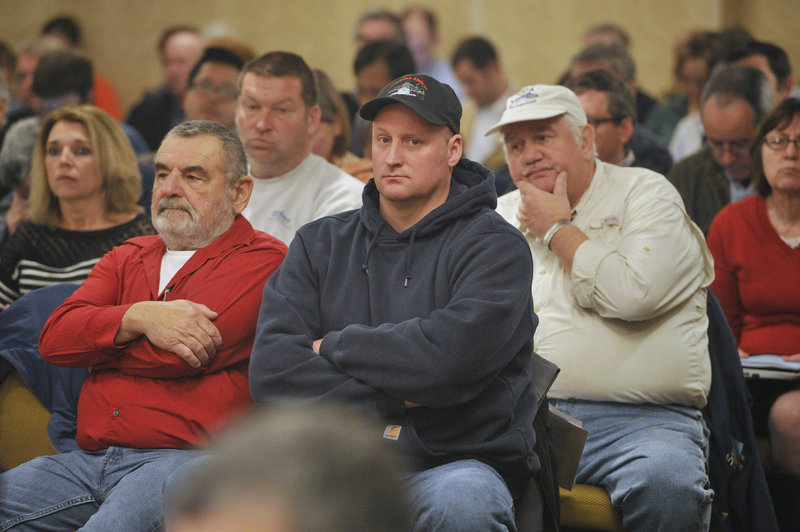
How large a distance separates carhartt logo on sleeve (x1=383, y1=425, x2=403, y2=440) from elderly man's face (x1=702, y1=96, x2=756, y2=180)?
2.25m

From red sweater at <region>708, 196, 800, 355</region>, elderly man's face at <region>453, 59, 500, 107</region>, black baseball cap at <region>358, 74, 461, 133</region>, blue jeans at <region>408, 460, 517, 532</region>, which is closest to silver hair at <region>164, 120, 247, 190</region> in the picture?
black baseball cap at <region>358, 74, 461, 133</region>

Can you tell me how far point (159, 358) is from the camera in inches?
101

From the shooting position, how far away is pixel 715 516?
2768 millimetres

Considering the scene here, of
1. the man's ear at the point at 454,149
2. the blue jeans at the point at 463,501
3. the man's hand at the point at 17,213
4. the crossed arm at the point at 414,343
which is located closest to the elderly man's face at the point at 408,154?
the man's ear at the point at 454,149

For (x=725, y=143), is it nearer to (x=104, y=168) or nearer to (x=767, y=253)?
(x=767, y=253)

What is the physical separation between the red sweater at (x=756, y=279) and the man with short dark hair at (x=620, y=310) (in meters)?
0.45

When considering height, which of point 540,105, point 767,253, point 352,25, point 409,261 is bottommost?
point 767,253

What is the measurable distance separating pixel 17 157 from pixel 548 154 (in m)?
2.43

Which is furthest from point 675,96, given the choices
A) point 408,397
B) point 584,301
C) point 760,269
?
point 408,397

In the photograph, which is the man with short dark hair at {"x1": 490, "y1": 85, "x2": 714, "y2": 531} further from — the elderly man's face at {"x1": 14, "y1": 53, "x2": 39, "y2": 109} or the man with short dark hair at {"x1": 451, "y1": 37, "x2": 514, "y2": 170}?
the elderly man's face at {"x1": 14, "y1": 53, "x2": 39, "y2": 109}

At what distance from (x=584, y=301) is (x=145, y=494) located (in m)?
1.35

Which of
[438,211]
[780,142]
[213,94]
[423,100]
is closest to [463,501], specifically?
[438,211]

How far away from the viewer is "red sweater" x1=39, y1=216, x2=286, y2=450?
2.56 m

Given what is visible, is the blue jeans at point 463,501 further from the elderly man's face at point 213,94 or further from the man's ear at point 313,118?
the elderly man's face at point 213,94
